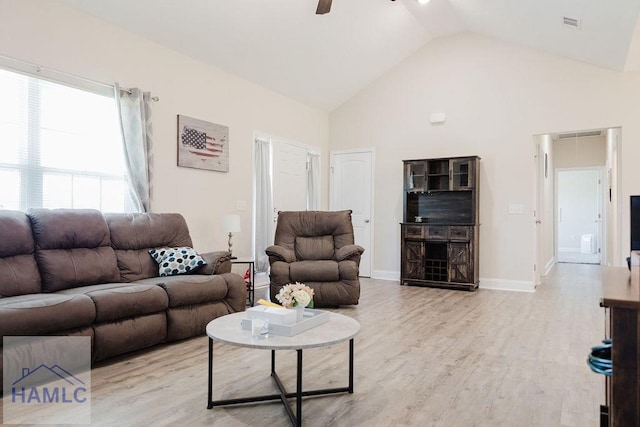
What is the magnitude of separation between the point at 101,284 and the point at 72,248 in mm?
357

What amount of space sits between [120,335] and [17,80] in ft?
7.22

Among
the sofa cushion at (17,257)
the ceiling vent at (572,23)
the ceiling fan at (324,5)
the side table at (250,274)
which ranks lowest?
the side table at (250,274)

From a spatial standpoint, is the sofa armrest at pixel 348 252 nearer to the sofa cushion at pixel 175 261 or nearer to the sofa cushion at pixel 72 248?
the sofa cushion at pixel 175 261

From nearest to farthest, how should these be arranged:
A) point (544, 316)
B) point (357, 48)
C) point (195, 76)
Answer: point (544, 316)
point (195, 76)
point (357, 48)

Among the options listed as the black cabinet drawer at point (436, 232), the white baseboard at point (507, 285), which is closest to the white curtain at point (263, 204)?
the black cabinet drawer at point (436, 232)

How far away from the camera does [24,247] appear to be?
2975mm

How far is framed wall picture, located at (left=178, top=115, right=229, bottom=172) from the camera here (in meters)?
4.70

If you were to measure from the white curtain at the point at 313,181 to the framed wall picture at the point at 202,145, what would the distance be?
1.93 metres

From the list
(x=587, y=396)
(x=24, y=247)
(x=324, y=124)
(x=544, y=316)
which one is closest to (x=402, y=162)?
(x=324, y=124)

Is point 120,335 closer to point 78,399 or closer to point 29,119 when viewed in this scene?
point 78,399

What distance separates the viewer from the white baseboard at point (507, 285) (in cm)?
583

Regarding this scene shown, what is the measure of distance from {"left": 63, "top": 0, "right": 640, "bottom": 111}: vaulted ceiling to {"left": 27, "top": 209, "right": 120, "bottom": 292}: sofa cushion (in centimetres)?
189

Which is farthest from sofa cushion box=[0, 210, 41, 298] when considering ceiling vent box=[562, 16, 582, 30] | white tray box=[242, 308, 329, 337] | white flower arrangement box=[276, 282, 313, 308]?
ceiling vent box=[562, 16, 582, 30]

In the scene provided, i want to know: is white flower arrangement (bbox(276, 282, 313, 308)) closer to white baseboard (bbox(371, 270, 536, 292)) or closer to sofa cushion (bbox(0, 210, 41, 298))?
sofa cushion (bbox(0, 210, 41, 298))
